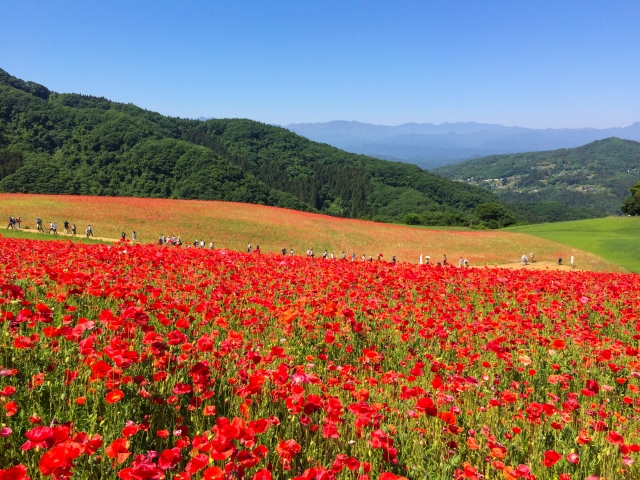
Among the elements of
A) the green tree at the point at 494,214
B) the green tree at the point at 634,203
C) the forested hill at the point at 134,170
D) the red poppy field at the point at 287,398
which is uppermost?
the forested hill at the point at 134,170

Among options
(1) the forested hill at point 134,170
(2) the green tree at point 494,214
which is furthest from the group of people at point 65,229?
(2) the green tree at point 494,214

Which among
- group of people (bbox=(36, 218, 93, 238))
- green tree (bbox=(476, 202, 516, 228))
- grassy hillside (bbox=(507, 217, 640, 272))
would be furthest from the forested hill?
group of people (bbox=(36, 218, 93, 238))

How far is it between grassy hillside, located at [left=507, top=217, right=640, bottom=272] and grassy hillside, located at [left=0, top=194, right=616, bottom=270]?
1.79 meters

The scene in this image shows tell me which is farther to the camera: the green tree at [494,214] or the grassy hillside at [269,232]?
the green tree at [494,214]

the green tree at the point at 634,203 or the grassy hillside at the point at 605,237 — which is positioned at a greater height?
the green tree at the point at 634,203

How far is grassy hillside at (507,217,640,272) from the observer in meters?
39.3

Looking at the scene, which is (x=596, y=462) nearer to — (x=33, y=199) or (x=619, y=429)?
(x=619, y=429)

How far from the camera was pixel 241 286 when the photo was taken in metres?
9.10

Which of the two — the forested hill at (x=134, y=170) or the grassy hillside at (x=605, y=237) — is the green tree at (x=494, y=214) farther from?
the grassy hillside at (x=605, y=237)

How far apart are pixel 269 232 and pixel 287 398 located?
43342mm

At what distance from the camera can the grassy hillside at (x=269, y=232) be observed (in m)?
41.7

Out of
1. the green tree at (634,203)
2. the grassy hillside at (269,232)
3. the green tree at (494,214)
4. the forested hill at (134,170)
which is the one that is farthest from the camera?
the forested hill at (134,170)

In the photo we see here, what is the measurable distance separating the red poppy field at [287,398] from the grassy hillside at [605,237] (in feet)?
123

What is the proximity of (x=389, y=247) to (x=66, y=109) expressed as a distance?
583 ft
